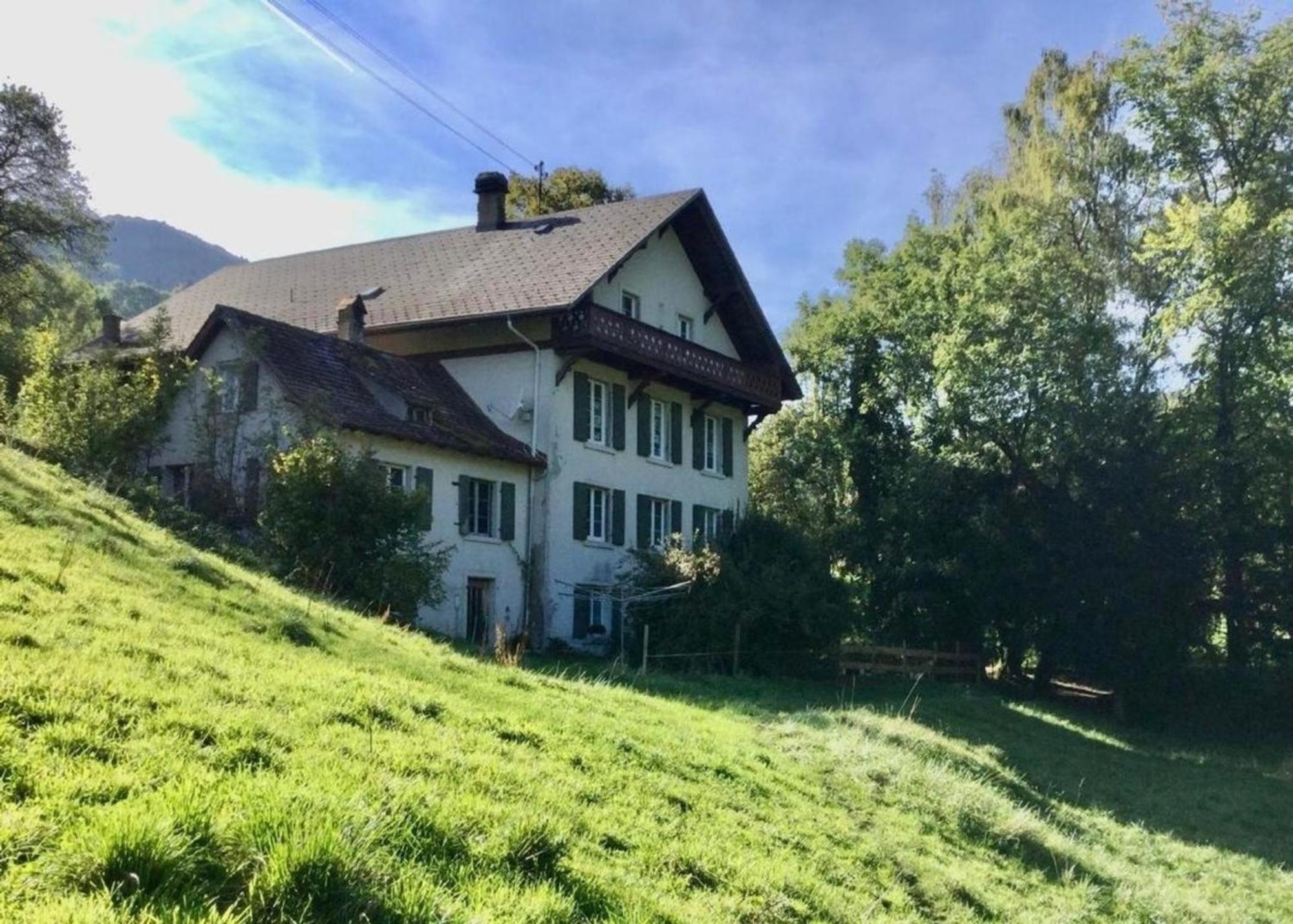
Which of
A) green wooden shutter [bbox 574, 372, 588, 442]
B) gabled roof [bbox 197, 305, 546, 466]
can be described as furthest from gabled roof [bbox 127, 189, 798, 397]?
green wooden shutter [bbox 574, 372, 588, 442]

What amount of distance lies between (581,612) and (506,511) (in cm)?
357

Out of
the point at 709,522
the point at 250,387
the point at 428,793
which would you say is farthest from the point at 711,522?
the point at 428,793

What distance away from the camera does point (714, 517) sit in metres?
34.8

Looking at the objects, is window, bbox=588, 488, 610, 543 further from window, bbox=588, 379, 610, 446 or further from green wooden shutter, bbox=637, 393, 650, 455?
green wooden shutter, bbox=637, 393, 650, 455

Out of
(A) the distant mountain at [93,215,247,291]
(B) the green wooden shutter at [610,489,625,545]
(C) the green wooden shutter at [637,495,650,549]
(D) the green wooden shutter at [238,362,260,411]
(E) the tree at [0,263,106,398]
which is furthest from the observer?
(A) the distant mountain at [93,215,247,291]

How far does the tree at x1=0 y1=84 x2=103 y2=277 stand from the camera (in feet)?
102

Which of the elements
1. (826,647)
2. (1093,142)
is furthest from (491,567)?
(1093,142)

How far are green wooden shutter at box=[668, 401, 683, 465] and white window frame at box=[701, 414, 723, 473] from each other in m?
1.27

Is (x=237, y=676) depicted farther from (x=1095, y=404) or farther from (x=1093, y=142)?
(x=1093, y=142)

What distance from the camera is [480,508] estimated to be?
1048 inches

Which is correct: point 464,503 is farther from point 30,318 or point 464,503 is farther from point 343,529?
point 30,318

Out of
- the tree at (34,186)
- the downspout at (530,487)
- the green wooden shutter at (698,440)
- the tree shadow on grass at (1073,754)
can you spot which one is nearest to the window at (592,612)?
the downspout at (530,487)

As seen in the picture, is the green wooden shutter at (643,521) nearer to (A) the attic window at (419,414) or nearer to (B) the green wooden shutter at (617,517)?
(B) the green wooden shutter at (617,517)

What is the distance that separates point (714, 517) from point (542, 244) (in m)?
9.98
